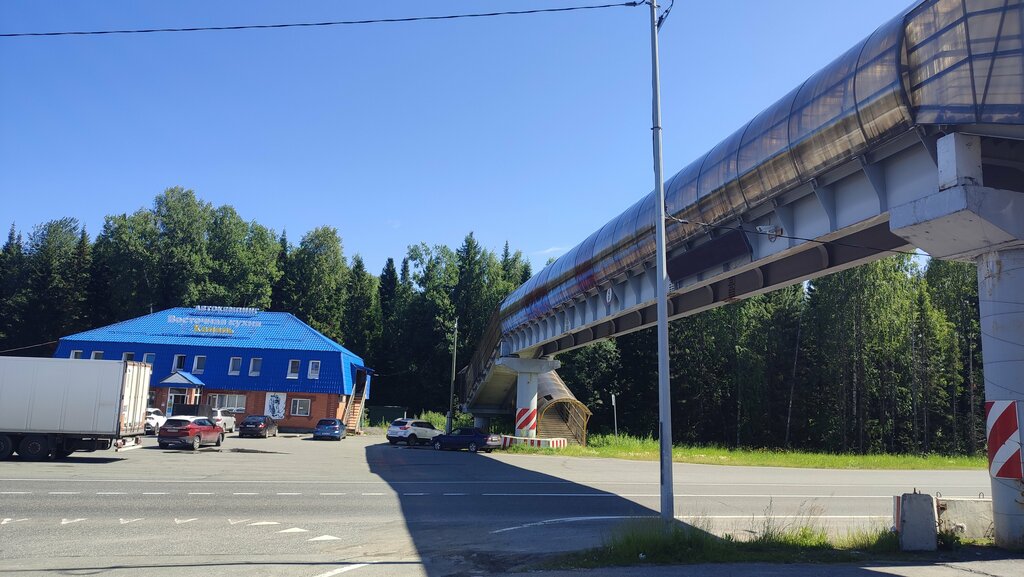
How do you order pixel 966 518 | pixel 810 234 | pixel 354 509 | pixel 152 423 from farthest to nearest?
pixel 152 423
pixel 810 234
pixel 354 509
pixel 966 518

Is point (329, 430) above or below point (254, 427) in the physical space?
below

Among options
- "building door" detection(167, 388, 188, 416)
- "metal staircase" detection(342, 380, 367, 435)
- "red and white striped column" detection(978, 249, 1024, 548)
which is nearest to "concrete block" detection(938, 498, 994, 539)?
"red and white striped column" detection(978, 249, 1024, 548)

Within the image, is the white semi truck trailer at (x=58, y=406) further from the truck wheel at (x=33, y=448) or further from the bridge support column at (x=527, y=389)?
the bridge support column at (x=527, y=389)

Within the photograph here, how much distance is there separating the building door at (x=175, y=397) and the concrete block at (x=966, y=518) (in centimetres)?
5012

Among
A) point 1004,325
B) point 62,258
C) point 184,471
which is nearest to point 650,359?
point 184,471

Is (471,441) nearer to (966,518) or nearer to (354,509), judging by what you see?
(354,509)

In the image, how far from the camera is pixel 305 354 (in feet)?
167

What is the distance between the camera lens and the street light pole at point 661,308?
1022cm

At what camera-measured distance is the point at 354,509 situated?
13.1 m

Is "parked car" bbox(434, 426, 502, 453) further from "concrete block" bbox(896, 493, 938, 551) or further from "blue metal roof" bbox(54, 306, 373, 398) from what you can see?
A: "concrete block" bbox(896, 493, 938, 551)

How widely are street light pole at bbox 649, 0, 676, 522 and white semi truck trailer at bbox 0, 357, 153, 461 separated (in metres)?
19.4

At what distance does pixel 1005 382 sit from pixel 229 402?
1995 inches

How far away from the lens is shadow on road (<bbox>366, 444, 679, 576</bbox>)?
364 inches

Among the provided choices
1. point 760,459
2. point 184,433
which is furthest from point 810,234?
point 184,433
